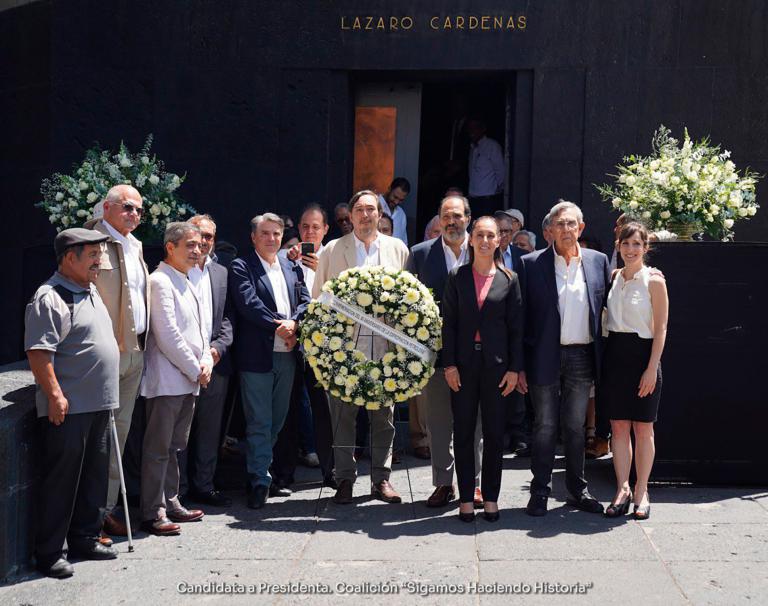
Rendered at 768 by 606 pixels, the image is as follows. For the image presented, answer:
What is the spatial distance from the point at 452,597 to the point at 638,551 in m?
1.45

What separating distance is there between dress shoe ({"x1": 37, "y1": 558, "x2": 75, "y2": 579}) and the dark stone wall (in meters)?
5.88

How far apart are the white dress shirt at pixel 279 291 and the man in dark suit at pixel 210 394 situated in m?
0.34

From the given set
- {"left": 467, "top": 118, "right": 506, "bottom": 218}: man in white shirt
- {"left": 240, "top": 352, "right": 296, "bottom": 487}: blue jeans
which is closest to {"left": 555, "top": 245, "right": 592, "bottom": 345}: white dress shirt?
{"left": 240, "top": 352, "right": 296, "bottom": 487}: blue jeans

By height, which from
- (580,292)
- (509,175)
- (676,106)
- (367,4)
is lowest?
(580,292)

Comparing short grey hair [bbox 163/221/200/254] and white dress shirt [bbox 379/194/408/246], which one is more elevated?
white dress shirt [bbox 379/194/408/246]

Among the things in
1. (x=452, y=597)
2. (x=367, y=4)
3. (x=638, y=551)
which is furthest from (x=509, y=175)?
(x=452, y=597)

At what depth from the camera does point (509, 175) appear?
1181 cm

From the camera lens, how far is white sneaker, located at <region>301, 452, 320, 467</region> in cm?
898

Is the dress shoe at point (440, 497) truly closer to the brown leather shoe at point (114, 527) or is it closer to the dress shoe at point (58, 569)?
the brown leather shoe at point (114, 527)

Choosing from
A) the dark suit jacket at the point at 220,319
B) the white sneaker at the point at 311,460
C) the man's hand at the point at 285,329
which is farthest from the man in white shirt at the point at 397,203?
the dark suit jacket at the point at 220,319

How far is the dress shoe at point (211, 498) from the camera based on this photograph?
7695mm

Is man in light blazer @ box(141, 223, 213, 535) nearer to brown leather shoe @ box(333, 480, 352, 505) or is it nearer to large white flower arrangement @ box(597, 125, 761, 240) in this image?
brown leather shoe @ box(333, 480, 352, 505)

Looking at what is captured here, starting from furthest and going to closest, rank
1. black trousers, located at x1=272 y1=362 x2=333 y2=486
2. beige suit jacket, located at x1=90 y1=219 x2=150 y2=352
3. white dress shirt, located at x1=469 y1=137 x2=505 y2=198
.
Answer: white dress shirt, located at x1=469 y1=137 x2=505 y2=198, black trousers, located at x1=272 y1=362 x2=333 y2=486, beige suit jacket, located at x1=90 y1=219 x2=150 y2=352

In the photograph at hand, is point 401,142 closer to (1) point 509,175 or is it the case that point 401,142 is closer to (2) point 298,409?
(1) point 509,175
